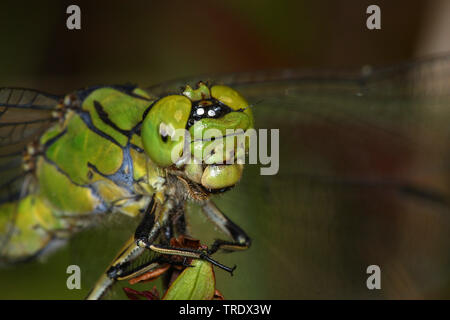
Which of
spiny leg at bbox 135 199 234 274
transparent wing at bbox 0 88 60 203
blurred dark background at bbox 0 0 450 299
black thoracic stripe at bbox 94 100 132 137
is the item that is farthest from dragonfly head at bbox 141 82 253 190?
blurred dark background at bbox 0 0 450 299

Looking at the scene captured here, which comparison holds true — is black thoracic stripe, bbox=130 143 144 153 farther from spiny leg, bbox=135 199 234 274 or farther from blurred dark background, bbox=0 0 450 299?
blurred dark background, bbox=0 0 450 299

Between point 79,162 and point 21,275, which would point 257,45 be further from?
point 21,275

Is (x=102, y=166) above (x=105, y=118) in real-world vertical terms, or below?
below

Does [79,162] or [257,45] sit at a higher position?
[257,45]

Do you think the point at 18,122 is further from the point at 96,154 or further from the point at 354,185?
the point at 354,185

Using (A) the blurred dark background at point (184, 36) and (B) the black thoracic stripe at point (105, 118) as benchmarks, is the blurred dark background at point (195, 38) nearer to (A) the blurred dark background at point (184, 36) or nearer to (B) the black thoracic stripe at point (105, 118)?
(A) the blurred dark background at point (184, 36)

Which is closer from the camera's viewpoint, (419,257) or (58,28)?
(419,257)

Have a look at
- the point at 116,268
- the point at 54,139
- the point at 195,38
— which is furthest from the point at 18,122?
the point at 195,38
